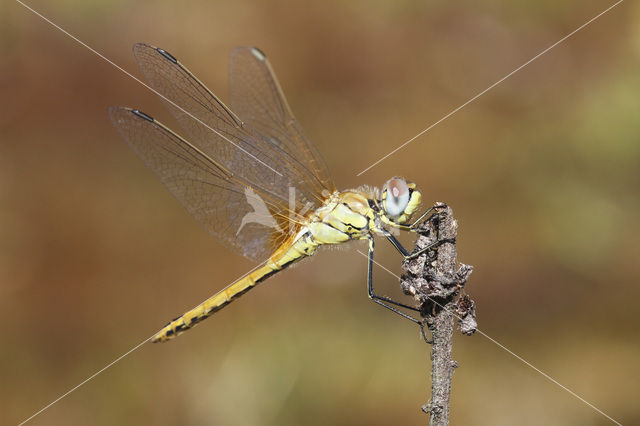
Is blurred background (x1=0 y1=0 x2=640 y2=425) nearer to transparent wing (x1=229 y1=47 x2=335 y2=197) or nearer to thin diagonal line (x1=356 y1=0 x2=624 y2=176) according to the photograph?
thin diagonal line (x1=356 y1=0 x2=624 y2=176)

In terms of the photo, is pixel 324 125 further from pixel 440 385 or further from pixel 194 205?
pixel 440 385

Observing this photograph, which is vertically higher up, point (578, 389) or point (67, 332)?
point (578, 389)

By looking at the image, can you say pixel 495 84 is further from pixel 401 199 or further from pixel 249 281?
pixel 249 281

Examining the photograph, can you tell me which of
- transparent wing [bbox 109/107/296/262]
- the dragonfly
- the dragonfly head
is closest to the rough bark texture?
Result: the dragonfly head

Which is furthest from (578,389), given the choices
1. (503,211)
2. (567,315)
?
(503,211)

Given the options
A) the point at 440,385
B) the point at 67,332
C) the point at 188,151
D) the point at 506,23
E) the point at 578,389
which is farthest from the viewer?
the point at 506,23

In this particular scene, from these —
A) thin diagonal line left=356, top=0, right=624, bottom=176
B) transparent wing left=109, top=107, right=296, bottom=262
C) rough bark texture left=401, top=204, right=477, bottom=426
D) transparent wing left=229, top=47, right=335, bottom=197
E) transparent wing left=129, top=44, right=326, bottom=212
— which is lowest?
rough bark texture left=401, top=204, right=477, bottom=426

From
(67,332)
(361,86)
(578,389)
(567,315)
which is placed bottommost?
(67,332)
